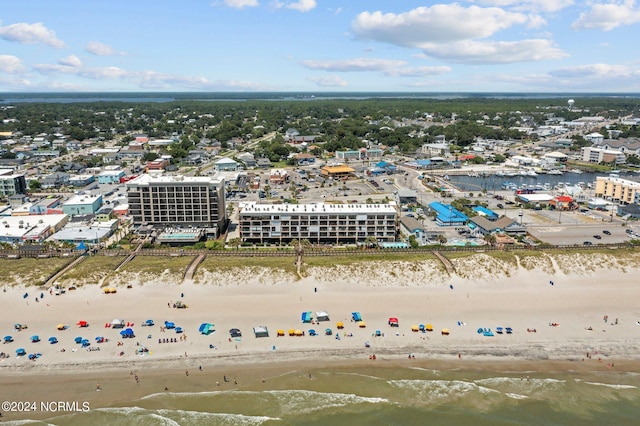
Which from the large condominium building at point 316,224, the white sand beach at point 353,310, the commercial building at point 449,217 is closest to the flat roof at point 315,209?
the large condominium building at point 316,224

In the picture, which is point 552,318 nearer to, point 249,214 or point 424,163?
point 249,214

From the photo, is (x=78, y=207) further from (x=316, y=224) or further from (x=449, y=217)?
(x=449, y=217)

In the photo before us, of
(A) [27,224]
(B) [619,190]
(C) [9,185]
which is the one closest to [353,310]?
(A) [27,224]

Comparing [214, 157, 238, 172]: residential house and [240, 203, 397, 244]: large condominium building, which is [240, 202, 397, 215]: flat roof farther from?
[214, 157, 238, 172]: residential house

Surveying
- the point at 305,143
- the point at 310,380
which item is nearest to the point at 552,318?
the point at 310,380

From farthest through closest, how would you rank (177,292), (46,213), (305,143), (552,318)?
(305,143)
(46,213)
(177,292)
(552,318)

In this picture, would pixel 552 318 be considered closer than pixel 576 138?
Yes
